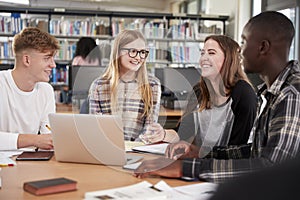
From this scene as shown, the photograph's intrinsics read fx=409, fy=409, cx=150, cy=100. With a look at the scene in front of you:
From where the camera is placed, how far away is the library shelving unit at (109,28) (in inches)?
245

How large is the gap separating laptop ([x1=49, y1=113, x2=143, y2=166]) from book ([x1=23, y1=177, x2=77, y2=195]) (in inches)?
11.9

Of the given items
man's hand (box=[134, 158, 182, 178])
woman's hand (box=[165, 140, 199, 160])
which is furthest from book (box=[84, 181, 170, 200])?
woman's hand (box=[165, 140, 199, 160])

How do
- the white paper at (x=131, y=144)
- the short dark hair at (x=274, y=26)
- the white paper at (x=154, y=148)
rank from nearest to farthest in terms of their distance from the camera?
the short dark hair at (x=274, y=26)
the white paper at (x=154, y=148)
the white paper at (x=131, y=144)

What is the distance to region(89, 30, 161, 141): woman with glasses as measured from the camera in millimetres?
2303

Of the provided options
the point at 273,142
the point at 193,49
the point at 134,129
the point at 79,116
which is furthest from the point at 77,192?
the point at 193,49

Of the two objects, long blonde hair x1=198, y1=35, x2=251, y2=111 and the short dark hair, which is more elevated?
the short dark hair

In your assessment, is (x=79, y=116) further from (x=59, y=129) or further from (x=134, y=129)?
(x=134, y=129)

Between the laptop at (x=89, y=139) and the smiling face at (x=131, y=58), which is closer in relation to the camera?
the laptop at (x=89, y=139)

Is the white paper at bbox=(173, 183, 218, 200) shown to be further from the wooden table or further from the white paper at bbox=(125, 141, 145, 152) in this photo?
the white paper at bbox=(125, 141, 145, 152)

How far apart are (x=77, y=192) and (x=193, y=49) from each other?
573cm

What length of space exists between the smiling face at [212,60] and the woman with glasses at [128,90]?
1.08 ft

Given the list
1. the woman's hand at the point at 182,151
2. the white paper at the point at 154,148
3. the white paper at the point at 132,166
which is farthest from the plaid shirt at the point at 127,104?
the white paper at the point at 132,166

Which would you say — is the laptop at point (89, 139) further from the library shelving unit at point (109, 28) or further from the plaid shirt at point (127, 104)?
the library shelving unit at point (109, 28)

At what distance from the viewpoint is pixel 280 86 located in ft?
4.47
